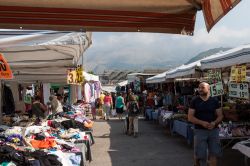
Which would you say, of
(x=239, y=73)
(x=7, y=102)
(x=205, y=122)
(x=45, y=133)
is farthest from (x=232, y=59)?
(x=7, y=102)

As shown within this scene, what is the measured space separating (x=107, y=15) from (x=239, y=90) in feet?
20.6

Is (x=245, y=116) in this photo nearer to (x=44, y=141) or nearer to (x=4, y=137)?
(x=44, y=141)

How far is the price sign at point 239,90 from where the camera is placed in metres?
9.27

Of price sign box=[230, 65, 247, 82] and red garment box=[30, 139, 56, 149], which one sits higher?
price sign box=[230, 65, 247, 82]

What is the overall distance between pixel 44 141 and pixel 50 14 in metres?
3.25

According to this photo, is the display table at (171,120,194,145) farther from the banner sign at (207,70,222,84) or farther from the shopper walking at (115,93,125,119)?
the shopper walking at (115,93,125,119)

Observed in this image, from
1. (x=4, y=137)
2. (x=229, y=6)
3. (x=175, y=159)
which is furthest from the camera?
(x=175, y=159)

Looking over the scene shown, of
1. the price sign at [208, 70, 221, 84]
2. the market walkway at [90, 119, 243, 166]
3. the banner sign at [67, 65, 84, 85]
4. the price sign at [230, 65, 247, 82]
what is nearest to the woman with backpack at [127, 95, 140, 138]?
the market walkway at [90, 119, 243, 166]

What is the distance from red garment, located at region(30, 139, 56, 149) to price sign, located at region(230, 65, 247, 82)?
4740 mm

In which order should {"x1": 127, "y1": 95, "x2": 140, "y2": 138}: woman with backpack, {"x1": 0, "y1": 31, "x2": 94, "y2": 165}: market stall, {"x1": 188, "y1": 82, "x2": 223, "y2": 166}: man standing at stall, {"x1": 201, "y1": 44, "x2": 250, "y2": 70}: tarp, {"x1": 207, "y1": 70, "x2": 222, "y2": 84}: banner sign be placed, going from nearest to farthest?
{"x1": 0, "y1": 31, "x2": 94, "y2": 165}: market stall → {"x1": 188, "y1": 82, "x2": 223, "y2": 166}: man standing at stall → {"x1": 201, "y1": 44, "x2": 250, "y2": 70}: tarp → {"x1": 207, "y1": 70, "x2": 222, "y2": 84}: banner sign → {"x1": 127, "y1": 95, "x2": 140, "y2": 138}: woman with backpack

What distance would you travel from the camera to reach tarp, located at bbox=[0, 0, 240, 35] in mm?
3834

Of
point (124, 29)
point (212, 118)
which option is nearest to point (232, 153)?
point (212, 118)

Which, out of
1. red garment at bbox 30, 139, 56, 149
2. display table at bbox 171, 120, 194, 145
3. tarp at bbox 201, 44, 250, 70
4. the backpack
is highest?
tarp at bbox 201, 44, 250, 70

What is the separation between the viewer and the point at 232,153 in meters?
10.0
